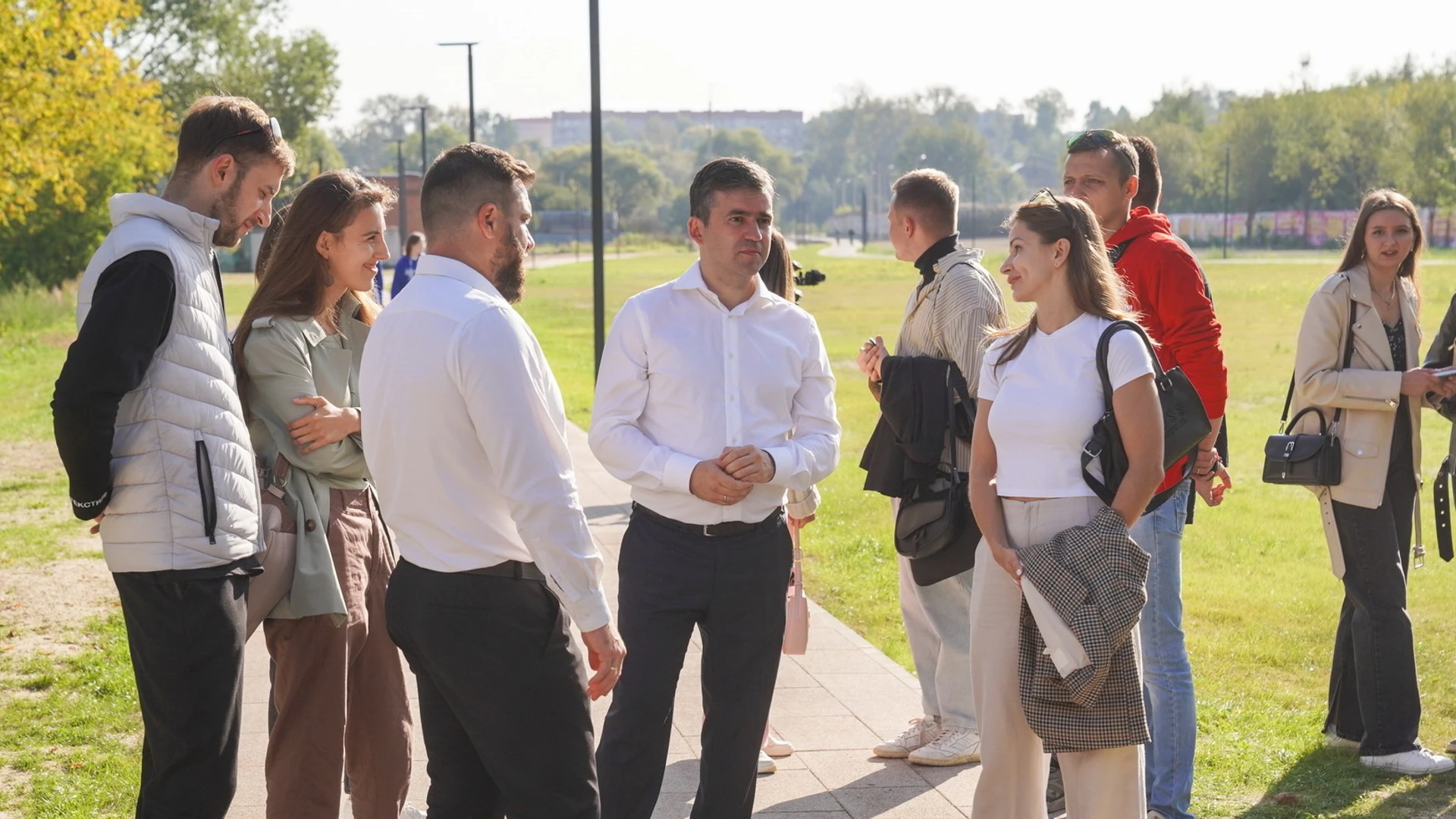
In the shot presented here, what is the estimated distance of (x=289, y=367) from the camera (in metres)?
4.18

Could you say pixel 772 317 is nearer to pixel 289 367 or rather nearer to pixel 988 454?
pixel 988 454

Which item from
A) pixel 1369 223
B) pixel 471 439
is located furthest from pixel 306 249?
pixel 1369 223

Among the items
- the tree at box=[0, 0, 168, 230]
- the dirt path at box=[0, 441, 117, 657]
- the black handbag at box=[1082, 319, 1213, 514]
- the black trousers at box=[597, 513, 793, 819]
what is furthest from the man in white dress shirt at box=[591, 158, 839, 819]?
the tree at box=[0, 0, 168, 230]

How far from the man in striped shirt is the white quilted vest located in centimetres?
250

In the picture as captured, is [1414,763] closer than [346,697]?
No

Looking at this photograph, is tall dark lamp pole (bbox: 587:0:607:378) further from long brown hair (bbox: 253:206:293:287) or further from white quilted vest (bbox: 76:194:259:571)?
white quilted vest (bbox: 76:194:259:571)

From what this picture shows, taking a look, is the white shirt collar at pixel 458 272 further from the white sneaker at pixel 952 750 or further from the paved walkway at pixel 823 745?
the white sneaker at pixel 952 750

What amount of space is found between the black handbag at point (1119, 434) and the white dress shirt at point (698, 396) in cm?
Result: 81

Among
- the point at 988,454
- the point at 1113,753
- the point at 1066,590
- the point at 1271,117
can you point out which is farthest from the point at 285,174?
the point at 1271,117

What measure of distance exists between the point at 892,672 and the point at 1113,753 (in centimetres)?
297

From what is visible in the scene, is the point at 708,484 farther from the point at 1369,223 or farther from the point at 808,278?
the point at 808,278

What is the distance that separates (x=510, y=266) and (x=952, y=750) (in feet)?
9.65

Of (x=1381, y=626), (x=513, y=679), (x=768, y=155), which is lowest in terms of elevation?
(x=1381, y=626)

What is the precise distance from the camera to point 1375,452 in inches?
216
